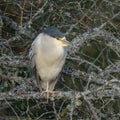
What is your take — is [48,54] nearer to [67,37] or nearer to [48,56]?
[48,56]

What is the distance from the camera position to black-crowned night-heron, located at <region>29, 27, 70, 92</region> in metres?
4.22

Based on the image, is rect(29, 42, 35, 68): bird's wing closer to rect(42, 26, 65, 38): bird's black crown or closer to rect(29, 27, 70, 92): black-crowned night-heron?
rect(29, 27, 70, 92): black-crowned night-heron

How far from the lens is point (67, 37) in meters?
4.64

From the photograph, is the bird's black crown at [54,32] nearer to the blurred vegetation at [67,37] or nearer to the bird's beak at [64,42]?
the bird's beak at [64,42]

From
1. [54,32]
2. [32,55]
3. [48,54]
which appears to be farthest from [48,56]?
[54,32]

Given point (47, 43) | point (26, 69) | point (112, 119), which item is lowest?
point (112, 119)

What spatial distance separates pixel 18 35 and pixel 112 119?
1120mm

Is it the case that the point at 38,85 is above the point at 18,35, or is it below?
below

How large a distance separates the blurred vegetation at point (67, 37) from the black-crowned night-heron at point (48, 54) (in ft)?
0.29

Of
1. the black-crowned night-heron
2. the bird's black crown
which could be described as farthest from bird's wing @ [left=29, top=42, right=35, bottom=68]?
the bird's black crown

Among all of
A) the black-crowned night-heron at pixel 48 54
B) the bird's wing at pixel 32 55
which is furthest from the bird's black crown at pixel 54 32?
the bird's wing at pixel 32 55

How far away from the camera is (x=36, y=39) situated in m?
4.40

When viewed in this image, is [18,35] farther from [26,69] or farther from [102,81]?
[102,81]

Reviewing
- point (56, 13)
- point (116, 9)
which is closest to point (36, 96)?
point (56, 13)
